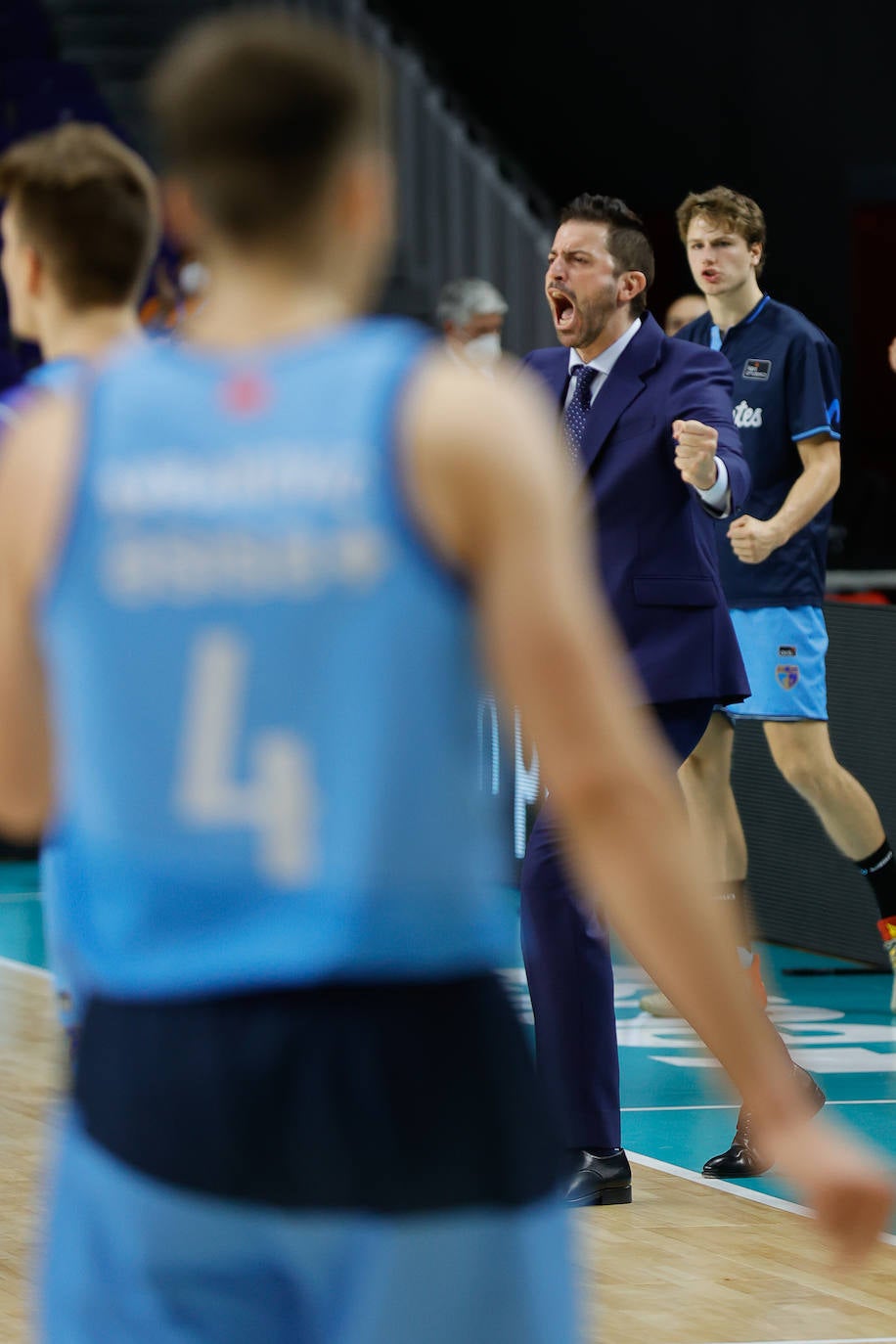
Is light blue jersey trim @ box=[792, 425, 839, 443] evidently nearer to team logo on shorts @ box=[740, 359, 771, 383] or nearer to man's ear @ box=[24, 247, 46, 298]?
team logo on shorts @ box=[740, 359, 771, 383]

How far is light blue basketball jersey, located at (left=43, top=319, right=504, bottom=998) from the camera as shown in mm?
1482

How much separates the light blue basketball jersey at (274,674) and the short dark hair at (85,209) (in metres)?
0.93

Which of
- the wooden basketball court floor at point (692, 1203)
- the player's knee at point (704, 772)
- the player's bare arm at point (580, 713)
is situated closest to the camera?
the player's bare arm at point (580, 713)

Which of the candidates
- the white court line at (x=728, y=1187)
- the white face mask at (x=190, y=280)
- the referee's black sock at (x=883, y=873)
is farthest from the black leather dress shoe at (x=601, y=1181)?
the white face mask at (x=190, y=280)

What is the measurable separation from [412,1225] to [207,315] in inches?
24.2

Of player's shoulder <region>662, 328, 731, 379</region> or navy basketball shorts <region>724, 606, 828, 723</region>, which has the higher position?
player's shoulder <region>662, 328, 731, 379</region>

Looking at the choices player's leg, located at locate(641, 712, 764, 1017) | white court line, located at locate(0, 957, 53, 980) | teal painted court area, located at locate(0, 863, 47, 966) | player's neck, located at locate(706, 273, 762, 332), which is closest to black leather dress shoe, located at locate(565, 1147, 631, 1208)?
player's leg, located at locate(641, 712, 764, 1017)

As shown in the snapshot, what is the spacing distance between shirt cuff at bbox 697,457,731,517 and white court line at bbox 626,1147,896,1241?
131 cm

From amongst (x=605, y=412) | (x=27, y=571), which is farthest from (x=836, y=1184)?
(x=605, y=412)

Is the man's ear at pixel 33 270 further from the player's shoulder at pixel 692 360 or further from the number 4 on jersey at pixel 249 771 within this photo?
the player's shoulder at pixel 692 360

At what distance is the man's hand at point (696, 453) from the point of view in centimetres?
431

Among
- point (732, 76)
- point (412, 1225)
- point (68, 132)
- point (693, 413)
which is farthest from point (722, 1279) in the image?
point (732, 76)

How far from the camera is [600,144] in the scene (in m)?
16.3

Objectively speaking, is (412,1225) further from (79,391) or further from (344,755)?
(79,391)
